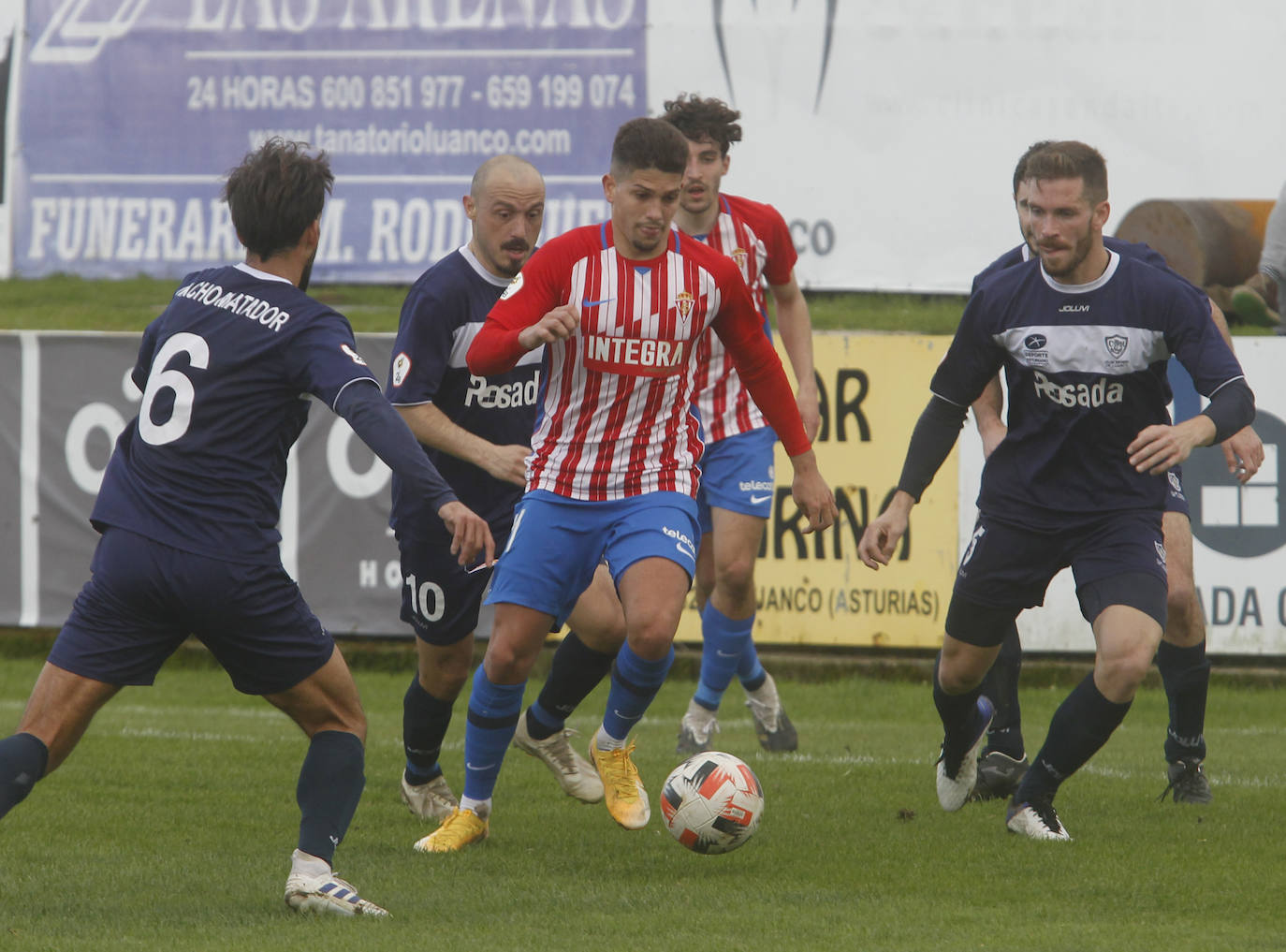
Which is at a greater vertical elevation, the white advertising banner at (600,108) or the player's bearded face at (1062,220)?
the white advertising banner at (600,108)

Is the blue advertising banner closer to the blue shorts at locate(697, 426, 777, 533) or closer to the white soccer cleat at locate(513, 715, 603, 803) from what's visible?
the blue shorts at locate(697, 426, 777, 533)

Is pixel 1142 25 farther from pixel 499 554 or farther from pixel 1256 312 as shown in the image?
pixel 499 554

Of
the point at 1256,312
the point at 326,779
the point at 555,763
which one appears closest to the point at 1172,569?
the point at 555,763

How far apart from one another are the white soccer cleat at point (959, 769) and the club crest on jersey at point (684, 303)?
6.01 feet

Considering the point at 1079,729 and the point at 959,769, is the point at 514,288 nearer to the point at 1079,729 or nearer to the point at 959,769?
the point at 1079,729

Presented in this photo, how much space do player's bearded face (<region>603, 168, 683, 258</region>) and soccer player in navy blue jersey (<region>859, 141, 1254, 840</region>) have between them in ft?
3.53

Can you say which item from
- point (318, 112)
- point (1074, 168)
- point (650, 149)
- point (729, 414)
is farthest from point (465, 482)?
point (318, 112)

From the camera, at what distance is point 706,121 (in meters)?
7.50

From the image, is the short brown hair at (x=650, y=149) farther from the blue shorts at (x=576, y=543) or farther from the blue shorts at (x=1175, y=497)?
the blue shorts at (x=1175, y=497)

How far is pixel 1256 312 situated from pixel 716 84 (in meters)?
4.41

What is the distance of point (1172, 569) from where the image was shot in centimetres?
637

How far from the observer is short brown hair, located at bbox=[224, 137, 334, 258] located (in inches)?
177

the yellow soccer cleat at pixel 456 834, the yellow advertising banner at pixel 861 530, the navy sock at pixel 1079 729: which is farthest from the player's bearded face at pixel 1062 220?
the yellow advertising banner at pixel 861 530

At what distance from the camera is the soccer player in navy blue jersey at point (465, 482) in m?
5.98
